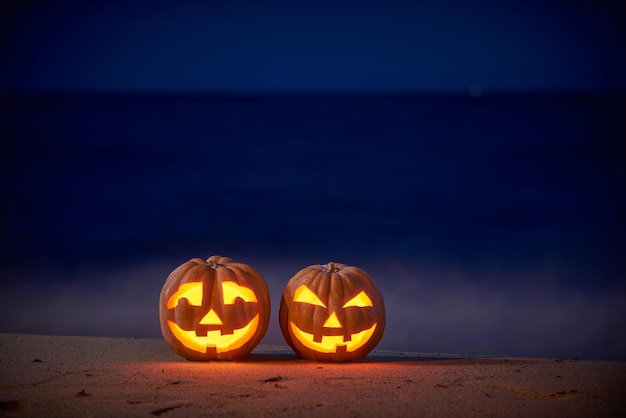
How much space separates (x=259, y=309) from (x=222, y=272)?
40 cm

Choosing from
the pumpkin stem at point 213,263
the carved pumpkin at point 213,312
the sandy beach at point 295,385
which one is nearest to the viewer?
the sandy beach at point 295,385

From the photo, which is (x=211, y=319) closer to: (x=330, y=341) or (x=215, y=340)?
(x=215, y=340)

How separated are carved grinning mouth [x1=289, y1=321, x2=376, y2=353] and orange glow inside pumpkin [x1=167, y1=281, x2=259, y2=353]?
34 centimetres

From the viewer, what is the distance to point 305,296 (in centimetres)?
546

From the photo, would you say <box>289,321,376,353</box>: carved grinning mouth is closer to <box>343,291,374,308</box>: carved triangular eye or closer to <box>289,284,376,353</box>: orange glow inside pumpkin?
<box>289,284,376,353</box>: orange glow inside pumpkin

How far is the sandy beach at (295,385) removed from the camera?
12.4 feet

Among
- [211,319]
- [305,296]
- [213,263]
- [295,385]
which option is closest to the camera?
[295,385]

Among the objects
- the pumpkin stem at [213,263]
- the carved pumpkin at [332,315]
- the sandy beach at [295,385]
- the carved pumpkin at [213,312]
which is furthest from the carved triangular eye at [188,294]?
the carved pumpkin at [332,315]

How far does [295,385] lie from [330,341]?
3.47ft

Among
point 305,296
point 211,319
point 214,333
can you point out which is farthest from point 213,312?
point 305,296

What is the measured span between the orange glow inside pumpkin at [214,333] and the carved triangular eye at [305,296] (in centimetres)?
33

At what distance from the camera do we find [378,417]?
3.62m

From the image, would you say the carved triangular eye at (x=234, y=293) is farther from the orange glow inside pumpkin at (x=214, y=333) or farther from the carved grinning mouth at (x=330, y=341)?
the carved grinning mouth at (x=330, y=341)

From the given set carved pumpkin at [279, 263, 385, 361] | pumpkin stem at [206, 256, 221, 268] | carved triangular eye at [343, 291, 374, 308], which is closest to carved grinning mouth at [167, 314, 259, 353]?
carved pumpkin at [279, 263, 385, 361]
